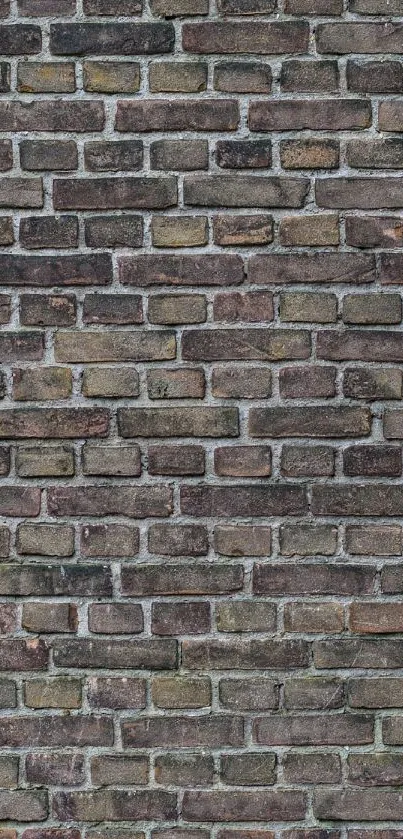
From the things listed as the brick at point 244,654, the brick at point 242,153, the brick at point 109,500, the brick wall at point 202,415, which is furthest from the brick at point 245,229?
the brick at point 244,654

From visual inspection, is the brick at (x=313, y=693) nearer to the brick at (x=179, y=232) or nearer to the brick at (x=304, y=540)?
the brick at (x=304, y=540)

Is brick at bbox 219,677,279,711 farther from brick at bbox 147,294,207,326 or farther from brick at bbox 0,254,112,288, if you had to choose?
brick at bbox 0,254,112,288

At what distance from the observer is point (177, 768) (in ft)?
6.23

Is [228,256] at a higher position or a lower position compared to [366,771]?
higher

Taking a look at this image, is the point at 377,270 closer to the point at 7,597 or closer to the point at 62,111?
the point at 62,111

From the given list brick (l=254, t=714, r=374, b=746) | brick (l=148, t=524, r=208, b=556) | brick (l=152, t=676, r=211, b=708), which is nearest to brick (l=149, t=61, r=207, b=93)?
brick (l=148, t=524, r=208, b=556)

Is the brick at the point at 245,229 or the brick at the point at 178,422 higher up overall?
the brick at the point at 245,229

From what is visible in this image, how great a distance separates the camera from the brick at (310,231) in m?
1.92

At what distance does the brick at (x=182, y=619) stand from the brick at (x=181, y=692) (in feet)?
0.35

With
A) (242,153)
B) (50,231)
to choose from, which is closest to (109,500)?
(50,231)

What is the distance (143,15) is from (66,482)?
1.09 meters

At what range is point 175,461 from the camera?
1.91m

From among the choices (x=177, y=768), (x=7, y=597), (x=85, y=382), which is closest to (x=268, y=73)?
(x=85, y=382)

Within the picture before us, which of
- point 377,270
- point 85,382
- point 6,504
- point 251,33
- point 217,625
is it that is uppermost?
point 251,33
